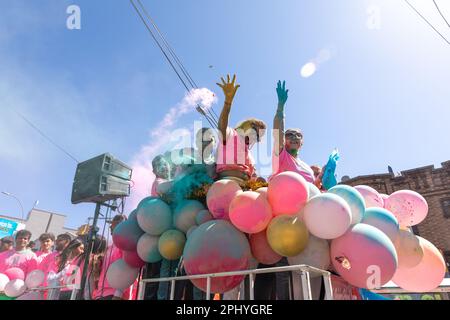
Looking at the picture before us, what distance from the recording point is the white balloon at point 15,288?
3635 millimetres

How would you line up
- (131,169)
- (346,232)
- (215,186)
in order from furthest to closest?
(131,169) → (215,186) → (346,232)

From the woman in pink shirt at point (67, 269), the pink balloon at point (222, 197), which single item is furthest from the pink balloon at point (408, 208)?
the woman in pink shirt at point (67, 269)

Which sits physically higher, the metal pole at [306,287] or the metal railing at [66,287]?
the metal pole at [306,287]

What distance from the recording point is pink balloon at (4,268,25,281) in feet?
12.9

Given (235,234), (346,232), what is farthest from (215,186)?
(346,232)

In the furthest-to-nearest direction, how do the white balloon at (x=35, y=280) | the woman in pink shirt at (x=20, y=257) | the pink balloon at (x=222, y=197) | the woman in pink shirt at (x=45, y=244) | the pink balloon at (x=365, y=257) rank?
1. the woman in pink shirt at (x=45, y=244)
2. the woman in pink shirt at (x=20, y=257)
3. the white balloon at (x=35, y=280)
4. the pink balloon at (x=222, y=197)
5. the pink balloon at (x=365, y=257)

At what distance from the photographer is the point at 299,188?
2152mm

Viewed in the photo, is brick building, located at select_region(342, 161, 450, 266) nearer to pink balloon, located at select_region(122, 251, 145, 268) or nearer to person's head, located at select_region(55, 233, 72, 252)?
pink balloon, located at select_region(122, 251, 145, 268)

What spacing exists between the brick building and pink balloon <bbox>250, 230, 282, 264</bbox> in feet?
50.9

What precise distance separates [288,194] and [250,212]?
1.03ft

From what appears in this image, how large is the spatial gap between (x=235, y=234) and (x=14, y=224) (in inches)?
943

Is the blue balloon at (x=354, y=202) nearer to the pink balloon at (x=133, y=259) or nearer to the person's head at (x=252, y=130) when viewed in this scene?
the person's head at (x=252, y=130)

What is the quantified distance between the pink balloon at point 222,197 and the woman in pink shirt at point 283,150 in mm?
606
